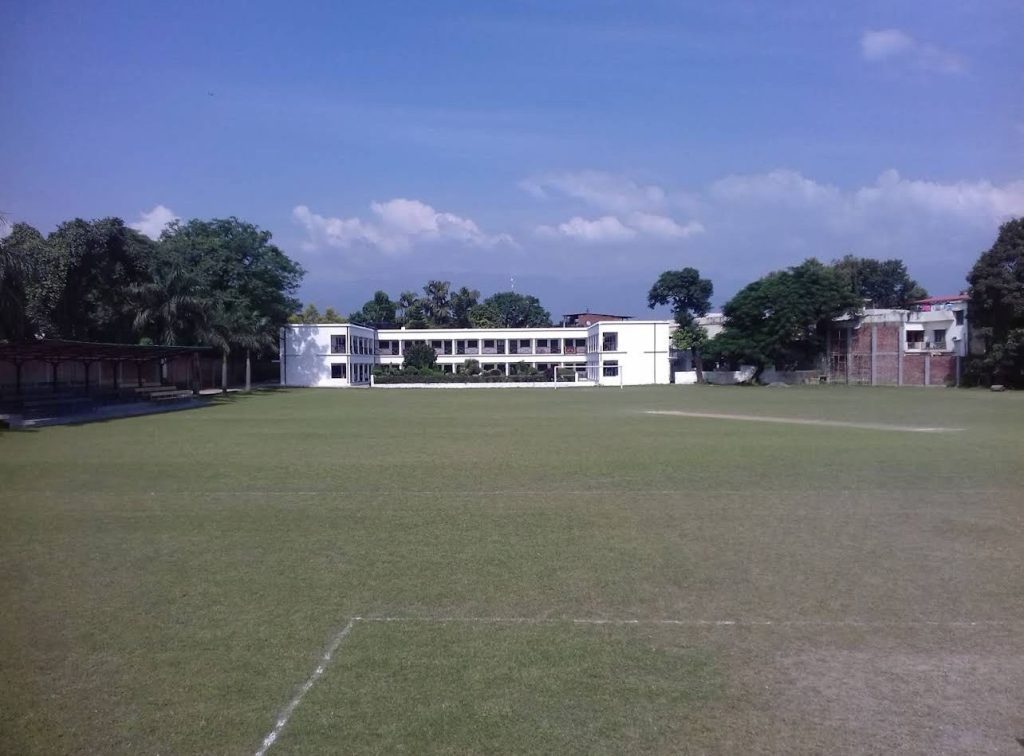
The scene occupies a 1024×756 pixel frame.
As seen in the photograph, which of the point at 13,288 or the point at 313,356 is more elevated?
the point at 13,288

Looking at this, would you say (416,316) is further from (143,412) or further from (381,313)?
(143,412)

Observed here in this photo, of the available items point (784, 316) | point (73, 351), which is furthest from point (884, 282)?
point (73, 351)

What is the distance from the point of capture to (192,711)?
4.76 m

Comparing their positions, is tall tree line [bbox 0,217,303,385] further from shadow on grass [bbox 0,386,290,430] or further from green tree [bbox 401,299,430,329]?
green tree [bbox 401,299,430,329]

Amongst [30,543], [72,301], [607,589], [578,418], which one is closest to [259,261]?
[72,301]

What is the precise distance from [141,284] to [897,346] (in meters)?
52.0

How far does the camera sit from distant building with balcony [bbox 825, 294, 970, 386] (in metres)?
61.2

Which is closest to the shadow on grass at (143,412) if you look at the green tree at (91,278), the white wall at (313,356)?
the green tree at (91,278)

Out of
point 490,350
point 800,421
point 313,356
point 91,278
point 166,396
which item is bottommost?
point 800,421

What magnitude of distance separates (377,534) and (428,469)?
5.92 metres

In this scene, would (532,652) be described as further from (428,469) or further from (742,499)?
(428,469)

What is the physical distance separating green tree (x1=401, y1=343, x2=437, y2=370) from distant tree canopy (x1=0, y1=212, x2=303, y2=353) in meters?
18.3

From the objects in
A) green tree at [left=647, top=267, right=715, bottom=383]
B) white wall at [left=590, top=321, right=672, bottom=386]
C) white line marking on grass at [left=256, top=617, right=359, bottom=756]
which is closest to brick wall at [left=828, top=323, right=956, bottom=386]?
white wall at [left=590, top=321, right=672, bottom=386]

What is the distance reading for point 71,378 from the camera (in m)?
38.1
